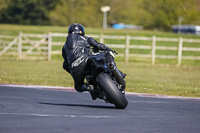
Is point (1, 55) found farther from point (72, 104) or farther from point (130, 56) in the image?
point (72, 104)

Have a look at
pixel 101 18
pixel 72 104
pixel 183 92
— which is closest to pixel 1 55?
pixel 183 92

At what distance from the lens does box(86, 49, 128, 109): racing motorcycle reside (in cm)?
929

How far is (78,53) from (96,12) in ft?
234

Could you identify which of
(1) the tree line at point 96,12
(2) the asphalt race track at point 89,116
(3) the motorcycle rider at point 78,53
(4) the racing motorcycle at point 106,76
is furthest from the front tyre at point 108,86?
(1) the tree line at point 96,12

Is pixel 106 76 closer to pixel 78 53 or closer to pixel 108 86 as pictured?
pixel 108 86

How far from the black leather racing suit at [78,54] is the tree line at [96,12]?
4869 cm

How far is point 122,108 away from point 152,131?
A: 270 cm

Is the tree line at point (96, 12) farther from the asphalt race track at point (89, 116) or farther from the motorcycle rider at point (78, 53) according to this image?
the motorcycle rider at point (78, 53)

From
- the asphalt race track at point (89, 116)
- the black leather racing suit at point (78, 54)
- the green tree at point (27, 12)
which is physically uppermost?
the green tree at point (27, 12)

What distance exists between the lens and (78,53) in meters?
9.59

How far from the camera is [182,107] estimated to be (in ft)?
35.0

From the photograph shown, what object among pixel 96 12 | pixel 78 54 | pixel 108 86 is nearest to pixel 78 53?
pixel 78 54

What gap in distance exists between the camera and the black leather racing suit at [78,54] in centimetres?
955

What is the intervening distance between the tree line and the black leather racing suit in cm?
4869
